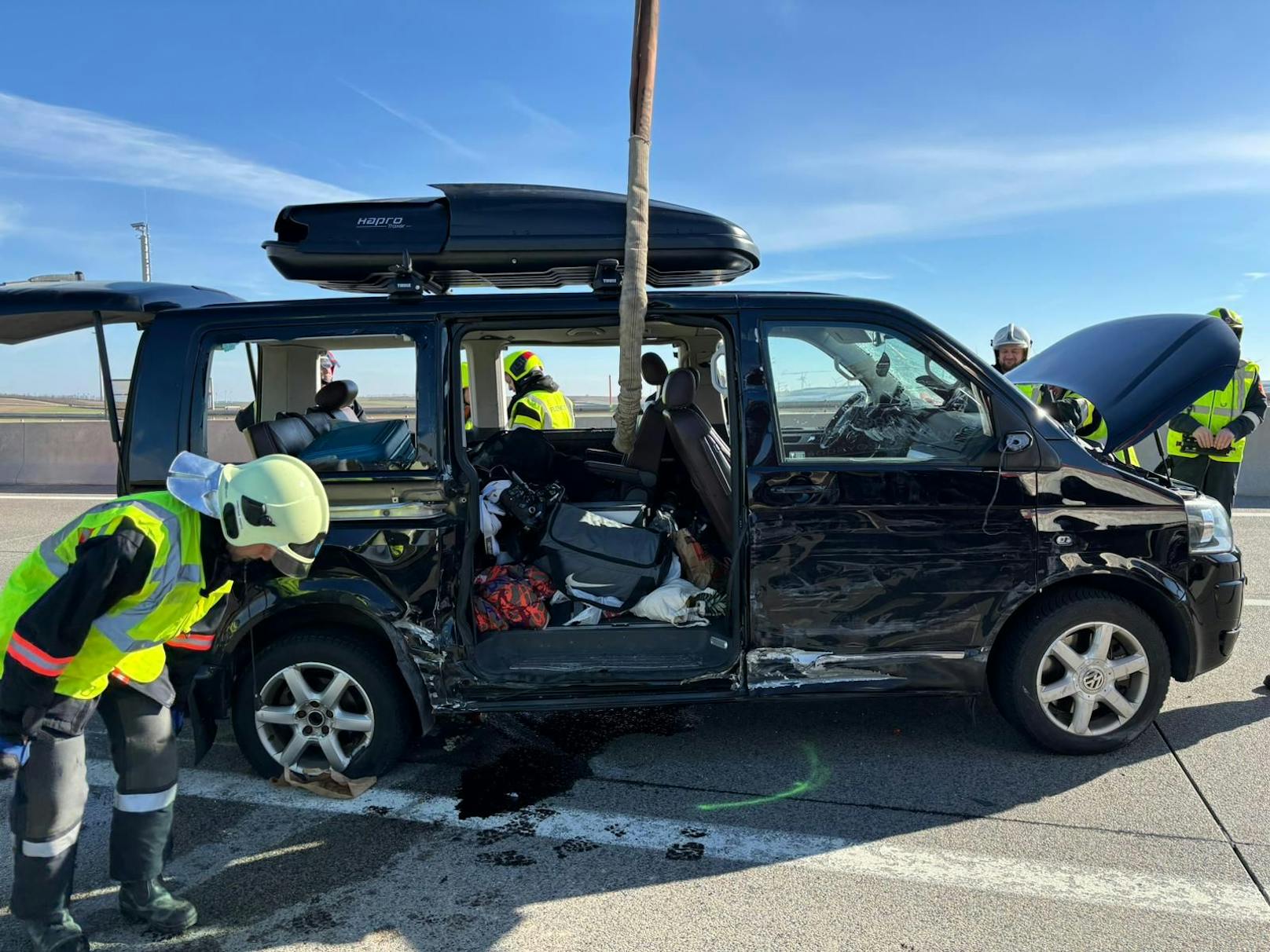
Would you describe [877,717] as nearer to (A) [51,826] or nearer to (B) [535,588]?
(B) [535,588]

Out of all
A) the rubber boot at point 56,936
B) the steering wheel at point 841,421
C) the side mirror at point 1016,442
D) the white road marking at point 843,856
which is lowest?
the white road marking at point 843,856

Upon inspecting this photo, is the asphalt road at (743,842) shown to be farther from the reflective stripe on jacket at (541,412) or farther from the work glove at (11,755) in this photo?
the reflective stripe on jacket at (541,412)

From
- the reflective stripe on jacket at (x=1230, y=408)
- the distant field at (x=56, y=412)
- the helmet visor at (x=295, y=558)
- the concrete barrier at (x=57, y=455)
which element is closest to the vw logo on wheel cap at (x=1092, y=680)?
the helmet visor at (x=295, y=558)

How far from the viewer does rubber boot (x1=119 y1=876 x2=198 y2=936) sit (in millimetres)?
2529

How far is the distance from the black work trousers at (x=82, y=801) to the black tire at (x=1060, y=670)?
3.10 m

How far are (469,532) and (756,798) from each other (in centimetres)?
154

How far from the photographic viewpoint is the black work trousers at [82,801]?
7.61 ft

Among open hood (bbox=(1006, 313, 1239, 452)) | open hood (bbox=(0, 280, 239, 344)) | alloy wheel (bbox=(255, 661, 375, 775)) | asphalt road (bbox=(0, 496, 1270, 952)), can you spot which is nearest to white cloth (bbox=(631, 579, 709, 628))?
asphalt road (bbox=(0, 496, 1270, 952))

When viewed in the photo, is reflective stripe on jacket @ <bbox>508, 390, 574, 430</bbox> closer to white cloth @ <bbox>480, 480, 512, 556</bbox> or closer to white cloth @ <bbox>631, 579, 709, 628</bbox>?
white cloth @ <bbox>480, 480, 512, 556</bbox>

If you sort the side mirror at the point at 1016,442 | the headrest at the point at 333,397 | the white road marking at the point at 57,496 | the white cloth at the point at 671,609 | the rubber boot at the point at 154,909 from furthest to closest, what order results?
the white road marking at the point at 57,496 → the headrest at the point at 333,397 → the white cloth at the point at 671,609 → the side mirror at the point at 1016,442 → the rubber boot at the point at 154,909

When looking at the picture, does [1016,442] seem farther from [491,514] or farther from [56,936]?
[56,936]

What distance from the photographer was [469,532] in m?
3.38

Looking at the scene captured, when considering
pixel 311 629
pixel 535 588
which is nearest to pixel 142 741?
pixel 311 629

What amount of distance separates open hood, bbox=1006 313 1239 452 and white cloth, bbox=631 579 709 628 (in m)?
1.97
